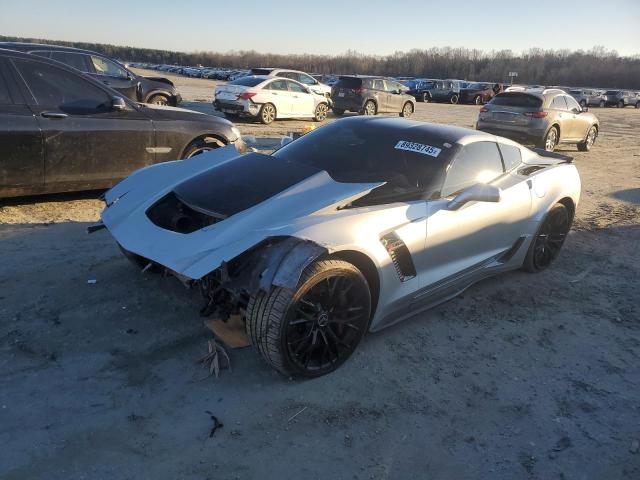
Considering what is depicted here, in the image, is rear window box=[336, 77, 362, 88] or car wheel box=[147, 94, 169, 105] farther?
rear window box=[336, 77, 362, 88]

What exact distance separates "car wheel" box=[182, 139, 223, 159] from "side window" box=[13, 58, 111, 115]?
1090 millimetres

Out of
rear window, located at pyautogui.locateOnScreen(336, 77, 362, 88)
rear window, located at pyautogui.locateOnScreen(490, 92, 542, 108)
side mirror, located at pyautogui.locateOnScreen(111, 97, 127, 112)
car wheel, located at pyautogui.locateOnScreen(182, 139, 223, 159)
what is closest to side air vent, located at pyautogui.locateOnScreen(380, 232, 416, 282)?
car wheel, located at pyautogui.locateOnScreen(182, 139, 223, 159)

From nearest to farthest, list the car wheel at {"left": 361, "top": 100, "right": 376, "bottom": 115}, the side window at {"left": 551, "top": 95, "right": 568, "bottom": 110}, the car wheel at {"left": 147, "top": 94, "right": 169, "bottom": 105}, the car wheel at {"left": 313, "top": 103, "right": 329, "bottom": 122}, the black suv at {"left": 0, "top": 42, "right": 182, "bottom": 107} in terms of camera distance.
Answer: the black suv at {"left": 0, "top": 42, "right": 182, "bottom": 107} < the side window at {"left": 551, "top": 95, "right": 568, "bottom": 110} < the car wheel at {"left": 147, "top": 94, "right": 169, "bottom": 105} < the car wheel at {"left": 313, "top": 103, "right": 329, "bottom": 122} < the car wheel at {"left": 361, "top": 100, "right": 376, "bottom": 115}

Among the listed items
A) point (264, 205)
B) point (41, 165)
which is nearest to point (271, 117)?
point (41, 165)

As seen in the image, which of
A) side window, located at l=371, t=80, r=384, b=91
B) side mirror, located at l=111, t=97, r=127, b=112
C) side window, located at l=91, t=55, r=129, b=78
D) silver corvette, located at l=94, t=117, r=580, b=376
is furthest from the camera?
side window, located at l=371, t=80, r=384, b=91

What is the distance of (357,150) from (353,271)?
138 cm

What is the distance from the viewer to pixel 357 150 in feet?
13.1

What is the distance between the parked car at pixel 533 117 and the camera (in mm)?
12453

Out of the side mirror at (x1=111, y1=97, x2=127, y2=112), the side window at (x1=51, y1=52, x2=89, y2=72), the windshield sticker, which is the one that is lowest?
the windshield sticker

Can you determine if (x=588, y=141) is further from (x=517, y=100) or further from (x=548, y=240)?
(x=548, y=240)

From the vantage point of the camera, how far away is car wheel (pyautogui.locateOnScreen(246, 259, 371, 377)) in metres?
2.74

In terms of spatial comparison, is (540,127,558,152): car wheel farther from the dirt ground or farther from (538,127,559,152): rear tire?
the dirt ground

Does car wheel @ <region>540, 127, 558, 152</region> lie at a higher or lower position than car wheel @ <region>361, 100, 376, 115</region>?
lower

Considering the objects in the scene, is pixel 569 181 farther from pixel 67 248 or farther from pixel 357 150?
pixel 67 248
